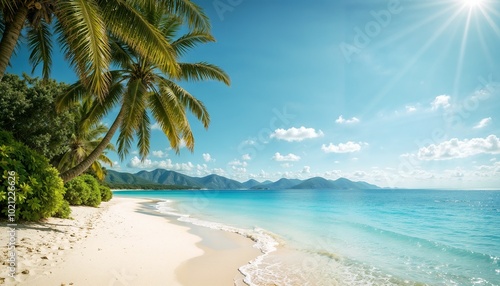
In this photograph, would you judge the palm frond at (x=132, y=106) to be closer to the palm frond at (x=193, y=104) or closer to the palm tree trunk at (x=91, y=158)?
the palm tree trunk at (x=91, y=158)

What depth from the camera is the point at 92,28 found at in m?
4.65

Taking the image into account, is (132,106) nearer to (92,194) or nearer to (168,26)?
(168,26)

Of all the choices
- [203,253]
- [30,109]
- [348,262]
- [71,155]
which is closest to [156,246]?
[203,253]

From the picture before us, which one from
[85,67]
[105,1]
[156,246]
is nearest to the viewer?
[85,67]

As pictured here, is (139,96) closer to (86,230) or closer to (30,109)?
(86,230)

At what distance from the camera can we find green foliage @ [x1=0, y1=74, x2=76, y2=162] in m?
12.9

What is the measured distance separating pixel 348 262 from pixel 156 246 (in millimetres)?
5697

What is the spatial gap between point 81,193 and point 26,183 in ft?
32.5

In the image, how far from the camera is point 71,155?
18875mm

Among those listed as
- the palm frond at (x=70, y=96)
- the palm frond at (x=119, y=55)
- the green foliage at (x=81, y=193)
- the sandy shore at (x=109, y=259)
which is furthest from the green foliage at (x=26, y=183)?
the green foliage at (x=81, y=193)

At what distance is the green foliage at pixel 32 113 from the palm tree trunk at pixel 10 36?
30.3 feet

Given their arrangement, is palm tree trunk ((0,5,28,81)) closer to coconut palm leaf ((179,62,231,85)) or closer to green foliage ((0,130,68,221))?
green foliage ((0,130,68,221))

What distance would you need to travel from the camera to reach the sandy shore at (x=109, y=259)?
4336mm

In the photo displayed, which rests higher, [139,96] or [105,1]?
[105,1]
